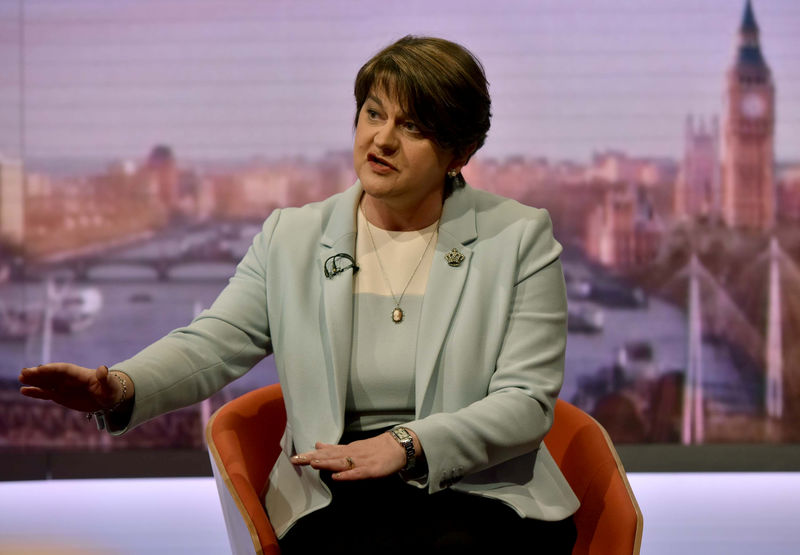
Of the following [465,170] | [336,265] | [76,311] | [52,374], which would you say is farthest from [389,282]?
[76,311]

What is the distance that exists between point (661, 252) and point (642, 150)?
0.45 metres

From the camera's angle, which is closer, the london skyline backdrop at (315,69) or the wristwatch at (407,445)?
the wristwatch at (407,445)

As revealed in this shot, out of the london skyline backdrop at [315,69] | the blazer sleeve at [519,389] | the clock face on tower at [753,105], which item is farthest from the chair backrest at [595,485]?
the clock face on tower at [753,105]

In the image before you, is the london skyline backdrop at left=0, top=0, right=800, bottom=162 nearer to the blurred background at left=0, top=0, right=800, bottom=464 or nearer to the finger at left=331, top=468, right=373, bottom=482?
the blurred background at left=0, top=0, right=800, bottom=464

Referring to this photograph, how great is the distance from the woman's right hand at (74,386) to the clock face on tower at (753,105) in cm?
332

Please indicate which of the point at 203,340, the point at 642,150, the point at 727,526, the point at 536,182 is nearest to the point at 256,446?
the point at 203,340

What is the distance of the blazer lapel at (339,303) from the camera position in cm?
196

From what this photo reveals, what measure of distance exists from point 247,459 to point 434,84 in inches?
36.9

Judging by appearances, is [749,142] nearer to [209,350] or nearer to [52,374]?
→ [209,350]

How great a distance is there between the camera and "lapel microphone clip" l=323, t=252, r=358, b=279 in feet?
6.72

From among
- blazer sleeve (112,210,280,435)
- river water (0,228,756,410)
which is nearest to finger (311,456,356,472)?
blazer sleeve (112,210,280,435)

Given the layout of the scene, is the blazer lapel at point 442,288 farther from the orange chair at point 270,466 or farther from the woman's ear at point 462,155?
the orange chair at point 270,466

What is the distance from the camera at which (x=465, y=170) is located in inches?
168

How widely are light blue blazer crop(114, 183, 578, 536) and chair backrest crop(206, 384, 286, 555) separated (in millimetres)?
79
